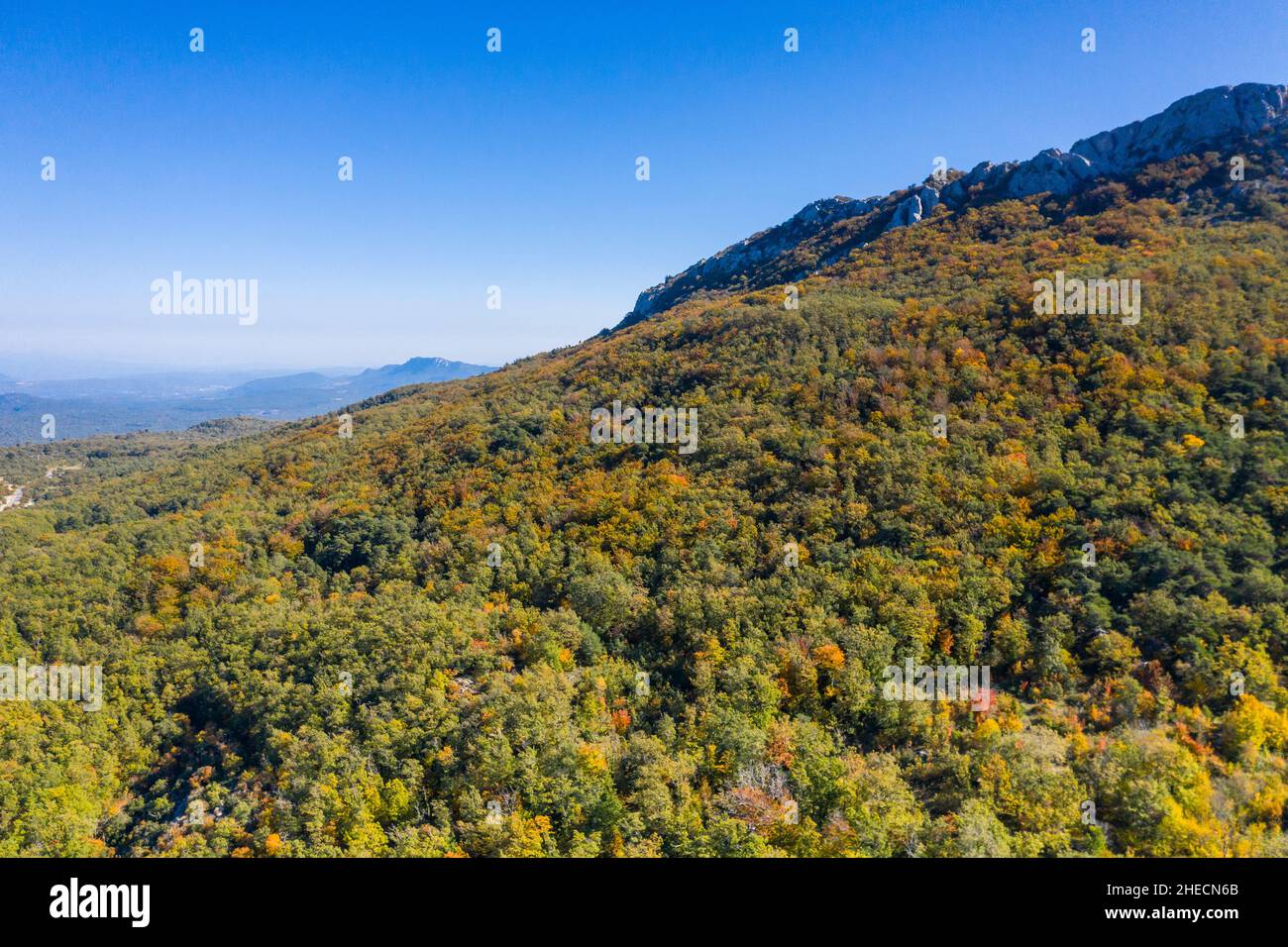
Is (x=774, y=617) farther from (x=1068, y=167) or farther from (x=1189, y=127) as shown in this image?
(x=1189, y=127)

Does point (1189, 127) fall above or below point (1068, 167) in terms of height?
above

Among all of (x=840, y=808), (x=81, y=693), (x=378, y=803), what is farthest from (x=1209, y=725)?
(x=81, y=693)

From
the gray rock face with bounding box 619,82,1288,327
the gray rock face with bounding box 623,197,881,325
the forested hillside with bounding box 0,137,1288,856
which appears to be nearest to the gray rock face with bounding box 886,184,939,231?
the gray rock face with bounding box 619,82,1288,327

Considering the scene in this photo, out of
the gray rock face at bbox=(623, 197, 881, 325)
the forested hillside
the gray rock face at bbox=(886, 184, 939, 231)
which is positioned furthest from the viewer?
the gray rock face at bbox=(623, 197, 881, 325)

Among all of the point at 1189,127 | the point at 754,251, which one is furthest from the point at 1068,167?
the point at 754,251

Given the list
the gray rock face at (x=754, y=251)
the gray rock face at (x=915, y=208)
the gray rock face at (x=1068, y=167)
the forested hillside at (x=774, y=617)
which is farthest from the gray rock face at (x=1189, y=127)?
the gray rock face at (x=754, y=251)

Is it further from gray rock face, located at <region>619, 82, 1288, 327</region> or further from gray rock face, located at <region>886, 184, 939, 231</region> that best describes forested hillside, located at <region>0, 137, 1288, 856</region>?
gray rock face, located at <region>886, 184, 939, 231</region>

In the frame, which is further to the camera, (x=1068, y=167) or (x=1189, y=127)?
(x=1068, y=167)

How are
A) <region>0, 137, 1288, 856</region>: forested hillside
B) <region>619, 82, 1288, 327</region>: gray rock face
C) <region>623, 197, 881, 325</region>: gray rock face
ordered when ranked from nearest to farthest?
1. <region>0, 137, 1288, 856</region>: forested hillside
2. <region>619, 82, 1288, 327</region>: gray rock face
3. <region>623, 197, 881, 325</region>: gray rock face
